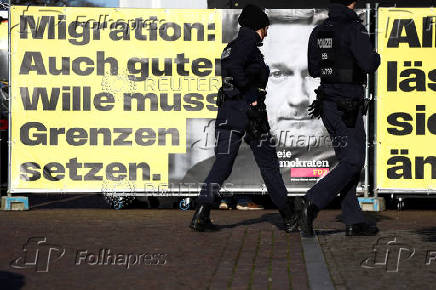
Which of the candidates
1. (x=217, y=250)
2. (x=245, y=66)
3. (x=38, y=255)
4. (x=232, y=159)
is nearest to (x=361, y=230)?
(x=232, y=159)

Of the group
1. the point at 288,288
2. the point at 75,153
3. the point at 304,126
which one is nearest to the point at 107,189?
the point at 75,153

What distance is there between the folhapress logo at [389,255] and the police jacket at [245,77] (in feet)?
6.13

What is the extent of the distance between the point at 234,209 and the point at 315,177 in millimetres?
1163

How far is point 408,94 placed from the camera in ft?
36.2

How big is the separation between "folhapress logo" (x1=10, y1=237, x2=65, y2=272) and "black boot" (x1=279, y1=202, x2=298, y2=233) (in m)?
2.27

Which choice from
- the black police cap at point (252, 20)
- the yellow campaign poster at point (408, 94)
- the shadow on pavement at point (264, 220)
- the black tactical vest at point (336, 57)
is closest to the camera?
the black tactical vest at point (336, 57)

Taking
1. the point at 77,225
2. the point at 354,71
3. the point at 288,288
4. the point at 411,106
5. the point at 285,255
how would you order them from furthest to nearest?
1. the point at 411,106
2. the point at 77,225
3. the point at 354,71
4. the point at 285,255
5. the point at 288,288

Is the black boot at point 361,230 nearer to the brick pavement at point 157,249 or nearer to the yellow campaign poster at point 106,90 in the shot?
the brick pavement at point 157,249

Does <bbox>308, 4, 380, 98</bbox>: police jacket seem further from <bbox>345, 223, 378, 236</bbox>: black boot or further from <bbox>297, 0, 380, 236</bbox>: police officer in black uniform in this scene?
<bbox>345, 223, 378, 236</bbox>: black boot

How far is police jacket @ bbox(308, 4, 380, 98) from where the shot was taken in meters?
8.08

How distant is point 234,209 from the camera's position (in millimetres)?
11656

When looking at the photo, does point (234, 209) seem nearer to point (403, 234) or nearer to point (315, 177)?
point (315, 177)

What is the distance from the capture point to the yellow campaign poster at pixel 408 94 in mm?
11000

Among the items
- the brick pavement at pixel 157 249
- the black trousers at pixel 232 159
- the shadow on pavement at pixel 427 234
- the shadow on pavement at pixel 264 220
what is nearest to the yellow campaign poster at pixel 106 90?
the brick pavement at pixel 157 249
